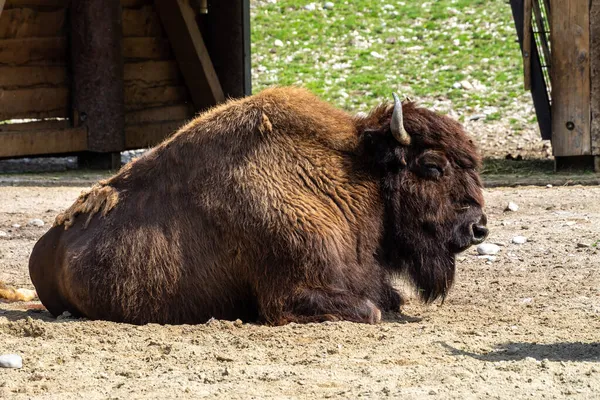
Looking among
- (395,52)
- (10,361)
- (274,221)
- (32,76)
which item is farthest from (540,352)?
(395,52)

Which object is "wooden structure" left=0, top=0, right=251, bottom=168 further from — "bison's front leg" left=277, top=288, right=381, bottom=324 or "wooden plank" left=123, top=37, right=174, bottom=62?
"bison's front leg" left=277, top=288, right=381, bottom=324

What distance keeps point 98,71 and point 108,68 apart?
13 centimetres

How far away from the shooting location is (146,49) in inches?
531

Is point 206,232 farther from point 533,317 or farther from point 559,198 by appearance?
point 559,198

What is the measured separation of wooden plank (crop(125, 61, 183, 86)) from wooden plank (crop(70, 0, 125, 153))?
2.34ft

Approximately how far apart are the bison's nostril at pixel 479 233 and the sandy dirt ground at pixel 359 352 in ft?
1.38

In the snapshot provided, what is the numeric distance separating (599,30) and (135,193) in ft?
20.4

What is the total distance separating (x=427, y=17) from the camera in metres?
18.5

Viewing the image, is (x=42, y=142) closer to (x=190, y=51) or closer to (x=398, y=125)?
(x=190, y=51)

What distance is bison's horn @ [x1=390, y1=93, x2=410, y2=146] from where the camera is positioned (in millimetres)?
5988

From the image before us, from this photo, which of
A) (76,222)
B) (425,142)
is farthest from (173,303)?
(425,142)

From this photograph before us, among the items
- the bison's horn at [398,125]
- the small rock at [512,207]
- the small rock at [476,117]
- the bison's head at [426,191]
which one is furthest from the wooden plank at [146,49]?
the bison's horn at [398,125]

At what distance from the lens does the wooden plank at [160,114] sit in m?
13.3

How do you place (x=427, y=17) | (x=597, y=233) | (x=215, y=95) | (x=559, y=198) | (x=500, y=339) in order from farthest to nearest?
1. (x=427, y=17)
2. (x=215, y=95)
3. (x=559, y=198)
4. (x=597, y=233)
5. (x=500, y=339)
